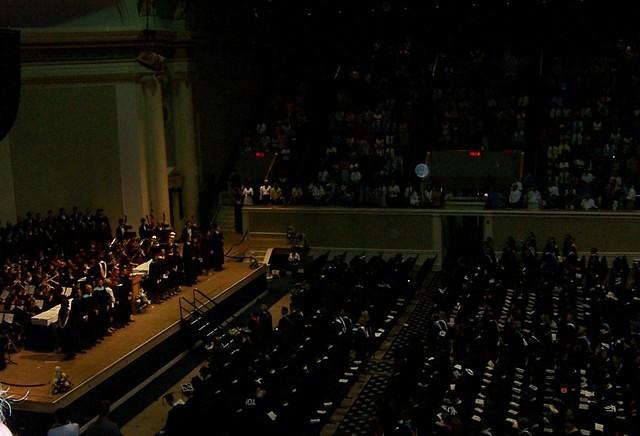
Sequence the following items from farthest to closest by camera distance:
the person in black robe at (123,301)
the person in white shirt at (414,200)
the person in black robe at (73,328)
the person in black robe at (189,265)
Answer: the person in white shirt at (414,200) → the person in black robe at (189,265) → the person in black robe at (123,301) → the person in black robe at (73,328)

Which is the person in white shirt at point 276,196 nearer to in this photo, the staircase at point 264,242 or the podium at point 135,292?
the staircase at point 264,242

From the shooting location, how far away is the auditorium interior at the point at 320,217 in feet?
51.0

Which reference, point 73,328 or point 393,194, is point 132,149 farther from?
point 73,328

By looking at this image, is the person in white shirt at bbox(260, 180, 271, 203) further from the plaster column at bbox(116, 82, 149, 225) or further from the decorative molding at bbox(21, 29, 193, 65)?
the decorative molding at bbox(21, 29, 193, 65)

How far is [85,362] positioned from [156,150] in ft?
38.4

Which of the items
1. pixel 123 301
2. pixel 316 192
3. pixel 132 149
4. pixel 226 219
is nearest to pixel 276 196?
pixel 316 192

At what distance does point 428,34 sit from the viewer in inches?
1512

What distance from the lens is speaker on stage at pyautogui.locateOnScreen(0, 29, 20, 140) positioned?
11.1 meters

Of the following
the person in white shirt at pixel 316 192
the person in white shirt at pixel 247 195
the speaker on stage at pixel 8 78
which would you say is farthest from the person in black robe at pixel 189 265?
the speaker on stage at pixel 8 78

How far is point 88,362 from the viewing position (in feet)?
57.6

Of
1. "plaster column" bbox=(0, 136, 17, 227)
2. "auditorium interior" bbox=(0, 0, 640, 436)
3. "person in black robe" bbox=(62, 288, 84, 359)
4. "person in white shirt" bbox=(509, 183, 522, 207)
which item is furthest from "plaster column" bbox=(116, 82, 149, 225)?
"person in white shirt" bbox=(509, 183, 522, 207)

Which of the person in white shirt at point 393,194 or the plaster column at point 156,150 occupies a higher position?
the plaster column at point 156,150

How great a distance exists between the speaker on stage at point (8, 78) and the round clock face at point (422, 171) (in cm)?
2022

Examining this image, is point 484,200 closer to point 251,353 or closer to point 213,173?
point 213,173
